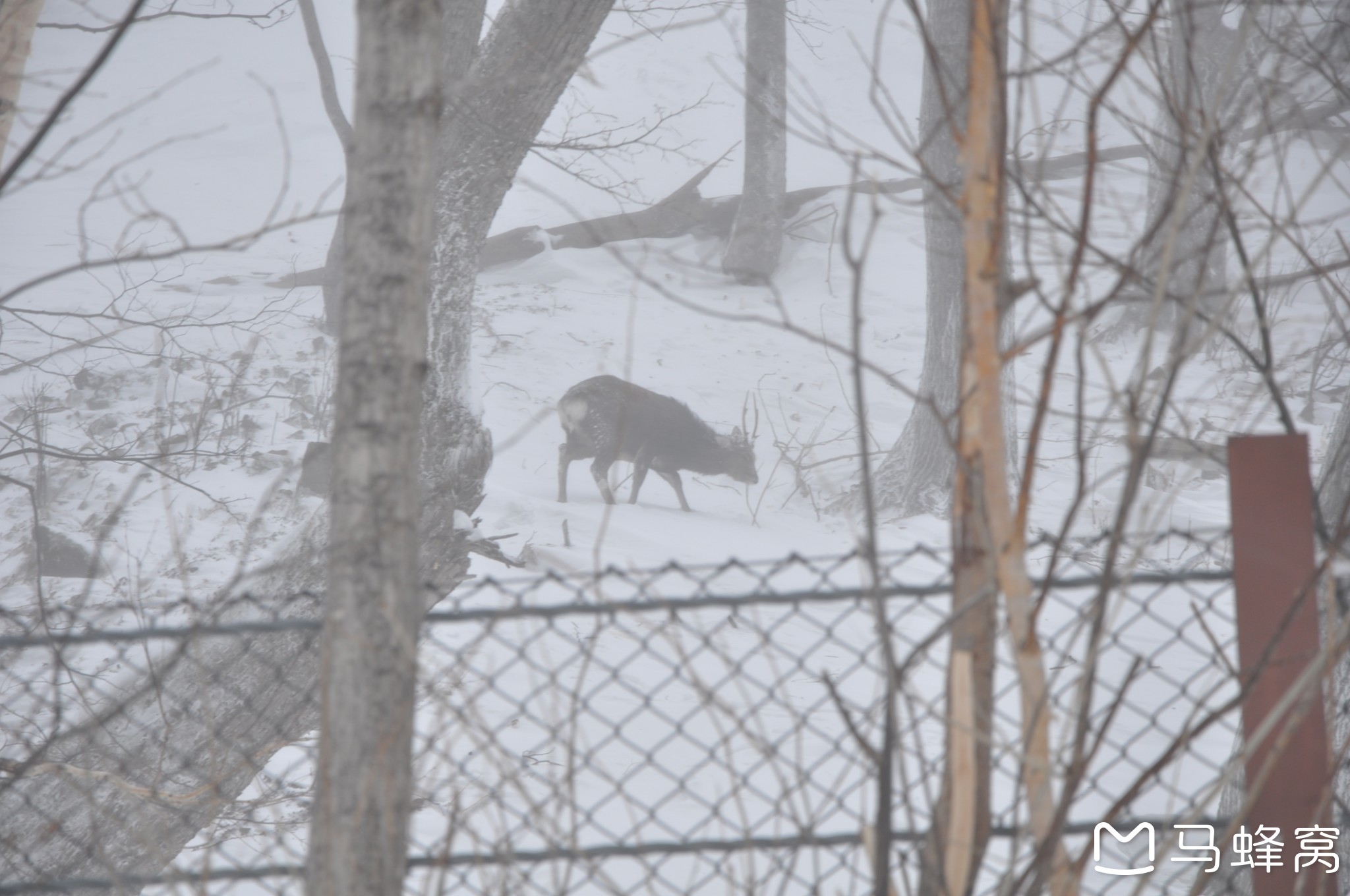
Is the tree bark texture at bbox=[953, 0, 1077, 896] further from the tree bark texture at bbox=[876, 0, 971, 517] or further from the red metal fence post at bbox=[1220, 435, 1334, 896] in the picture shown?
the tree bark texture at bbox=[876, 0, 971, 517]

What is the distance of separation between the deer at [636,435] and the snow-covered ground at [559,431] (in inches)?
13.1

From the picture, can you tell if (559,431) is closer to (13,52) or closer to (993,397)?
(13,52)

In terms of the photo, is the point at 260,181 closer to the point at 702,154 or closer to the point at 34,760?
the point at 702,154

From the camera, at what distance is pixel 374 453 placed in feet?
2.87

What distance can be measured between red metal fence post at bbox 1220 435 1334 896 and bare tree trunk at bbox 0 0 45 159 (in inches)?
86.4

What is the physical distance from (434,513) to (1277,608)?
2743 millimetres

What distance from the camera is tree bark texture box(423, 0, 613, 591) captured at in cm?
342

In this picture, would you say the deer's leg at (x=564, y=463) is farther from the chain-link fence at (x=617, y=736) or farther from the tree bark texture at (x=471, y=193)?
the tree bark texture at (x=471, y=193)

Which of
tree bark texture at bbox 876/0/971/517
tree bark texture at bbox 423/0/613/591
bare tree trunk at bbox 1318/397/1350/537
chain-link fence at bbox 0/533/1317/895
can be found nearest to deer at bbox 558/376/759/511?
tree bark texture at bbox 876/0/971/517

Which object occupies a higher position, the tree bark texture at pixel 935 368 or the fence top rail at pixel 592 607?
the tree bark texture at pixel 935 368

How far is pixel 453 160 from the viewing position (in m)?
3.50

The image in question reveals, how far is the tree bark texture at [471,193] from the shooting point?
3.42 m

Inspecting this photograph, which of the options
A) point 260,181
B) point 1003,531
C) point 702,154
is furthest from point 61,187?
point 1003,531

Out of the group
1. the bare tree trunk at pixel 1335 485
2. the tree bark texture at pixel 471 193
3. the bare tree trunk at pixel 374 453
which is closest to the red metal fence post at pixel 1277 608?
the bare tree trunk at pixel 374 453
